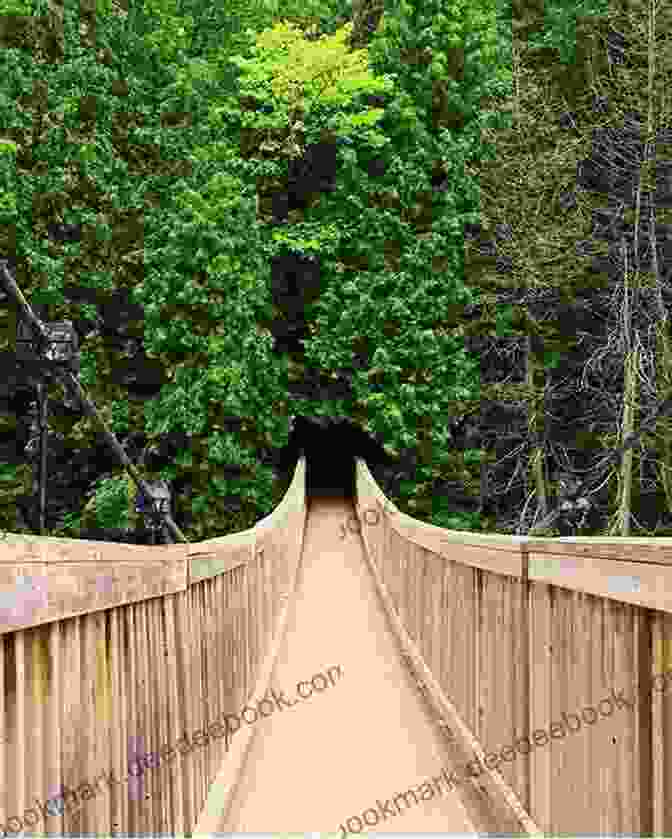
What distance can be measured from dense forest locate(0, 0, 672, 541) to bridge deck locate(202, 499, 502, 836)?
12.4m

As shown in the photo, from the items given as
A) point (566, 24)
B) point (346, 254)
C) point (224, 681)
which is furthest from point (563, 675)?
point (566, 24)

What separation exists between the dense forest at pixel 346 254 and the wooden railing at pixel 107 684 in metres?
16.4

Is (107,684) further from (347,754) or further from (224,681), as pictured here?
(347,754)

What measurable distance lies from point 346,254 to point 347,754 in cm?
2229

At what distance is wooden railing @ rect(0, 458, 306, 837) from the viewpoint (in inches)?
67.1

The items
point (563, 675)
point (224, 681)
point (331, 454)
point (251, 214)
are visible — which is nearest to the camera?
point (563, 675)

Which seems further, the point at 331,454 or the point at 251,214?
the point at 331,454

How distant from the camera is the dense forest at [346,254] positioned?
22.0 m

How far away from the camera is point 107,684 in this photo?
2.34 m

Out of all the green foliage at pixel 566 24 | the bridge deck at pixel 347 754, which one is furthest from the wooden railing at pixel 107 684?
the green foliage at pixel 566 24

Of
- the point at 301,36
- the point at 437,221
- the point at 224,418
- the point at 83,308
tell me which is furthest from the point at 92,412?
the point at 301,36

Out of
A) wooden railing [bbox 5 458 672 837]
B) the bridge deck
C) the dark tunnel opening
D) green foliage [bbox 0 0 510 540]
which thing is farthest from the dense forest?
wooden railing [bbox 5 458 672 837]

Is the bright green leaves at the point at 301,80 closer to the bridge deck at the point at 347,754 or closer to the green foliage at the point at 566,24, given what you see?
the green foliage at the point at 566,24

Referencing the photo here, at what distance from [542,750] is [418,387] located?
21469mm
